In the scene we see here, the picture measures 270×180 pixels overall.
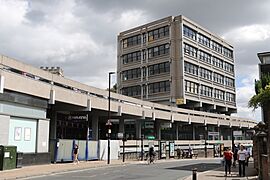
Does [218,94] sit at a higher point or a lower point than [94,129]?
higher

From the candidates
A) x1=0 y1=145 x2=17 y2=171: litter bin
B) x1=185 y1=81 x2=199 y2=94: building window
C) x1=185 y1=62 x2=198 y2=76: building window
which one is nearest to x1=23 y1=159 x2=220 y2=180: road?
x1=0 y1=145 x2=17 y2=171: litter bin

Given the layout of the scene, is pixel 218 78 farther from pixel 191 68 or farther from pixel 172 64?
pixel 172 64

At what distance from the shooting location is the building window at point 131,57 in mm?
74537

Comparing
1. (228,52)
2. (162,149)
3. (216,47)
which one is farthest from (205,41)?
(162,149)

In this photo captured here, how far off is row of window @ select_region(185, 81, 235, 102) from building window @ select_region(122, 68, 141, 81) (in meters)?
10.2

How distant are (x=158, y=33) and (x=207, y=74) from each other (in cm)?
1393

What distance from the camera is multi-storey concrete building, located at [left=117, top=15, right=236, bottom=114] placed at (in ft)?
226

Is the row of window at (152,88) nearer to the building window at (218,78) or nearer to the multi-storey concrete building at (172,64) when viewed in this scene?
the multi-storey concrete building at (172,64)

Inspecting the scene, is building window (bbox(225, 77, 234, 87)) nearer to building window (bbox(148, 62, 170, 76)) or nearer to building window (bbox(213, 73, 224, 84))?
building window (bbox(213, 73, 224, 84))

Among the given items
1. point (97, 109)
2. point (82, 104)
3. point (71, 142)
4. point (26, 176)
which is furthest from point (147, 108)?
point (26, 176)

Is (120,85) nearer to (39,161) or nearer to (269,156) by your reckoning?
(39,161)

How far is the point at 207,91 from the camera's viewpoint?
77.5 metres

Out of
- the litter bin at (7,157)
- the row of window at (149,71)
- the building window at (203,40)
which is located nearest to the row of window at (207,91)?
the row of window at (149,71)

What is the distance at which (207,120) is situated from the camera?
70.1 meters
